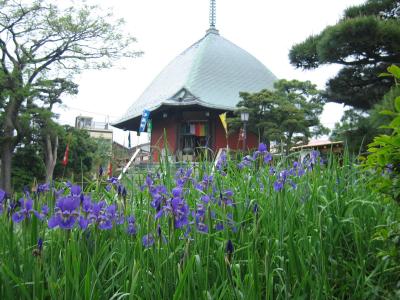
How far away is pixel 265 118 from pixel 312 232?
13.7m

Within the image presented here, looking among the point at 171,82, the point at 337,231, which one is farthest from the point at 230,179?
the point at 171,82

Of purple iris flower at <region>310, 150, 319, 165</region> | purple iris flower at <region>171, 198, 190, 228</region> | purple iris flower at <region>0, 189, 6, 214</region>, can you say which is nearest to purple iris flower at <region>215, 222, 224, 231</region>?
purple iris flower at <region>171, 198, 190, 228</region>

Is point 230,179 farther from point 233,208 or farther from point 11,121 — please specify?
point 11,121

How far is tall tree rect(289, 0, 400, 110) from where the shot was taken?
6.68m

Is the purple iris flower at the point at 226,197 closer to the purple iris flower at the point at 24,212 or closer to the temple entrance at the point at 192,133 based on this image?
the purple iris flower at the point at 24,212

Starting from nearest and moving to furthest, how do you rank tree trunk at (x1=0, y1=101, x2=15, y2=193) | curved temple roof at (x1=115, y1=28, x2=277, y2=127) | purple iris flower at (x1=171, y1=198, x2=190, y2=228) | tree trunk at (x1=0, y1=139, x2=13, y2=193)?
1. purple iris flower at (x1=171, y1=198, x2=190, y2=228)
2. tree trunk at (x1=0, y1=139, x2=13, y2=193)
3. tree trunk at (x1=0, y1=101, x2=15, y2=193)
4. curved temple roof at (x1=115, y1=28, x2=277, y2=127)

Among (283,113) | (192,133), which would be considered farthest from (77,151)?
(283,113)

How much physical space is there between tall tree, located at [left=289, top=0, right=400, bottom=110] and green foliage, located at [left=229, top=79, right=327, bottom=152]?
586cm

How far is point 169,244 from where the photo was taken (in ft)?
4.51

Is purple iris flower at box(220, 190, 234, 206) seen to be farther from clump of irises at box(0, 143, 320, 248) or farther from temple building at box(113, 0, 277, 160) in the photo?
temple building at box(113, 0, 277, 160)

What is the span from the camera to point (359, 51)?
7.11m

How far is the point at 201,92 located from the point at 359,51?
40.0 feet

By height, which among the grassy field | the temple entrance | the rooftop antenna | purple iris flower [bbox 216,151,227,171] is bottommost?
the grassy field

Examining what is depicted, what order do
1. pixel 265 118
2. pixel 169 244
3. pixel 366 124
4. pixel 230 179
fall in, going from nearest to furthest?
pixel 169 244
pixel 230 179
pixel 366 124
pixel 265 118
